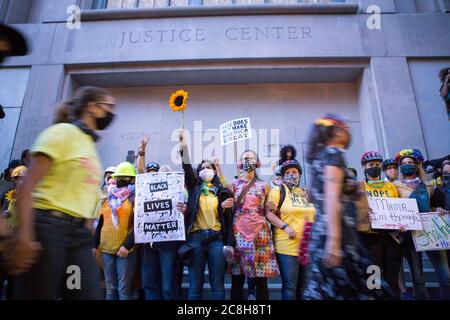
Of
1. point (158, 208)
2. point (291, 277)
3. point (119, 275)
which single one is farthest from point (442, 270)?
point (119, 275)

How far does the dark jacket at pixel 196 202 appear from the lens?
4.49 m

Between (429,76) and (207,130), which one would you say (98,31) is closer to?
(207,130)

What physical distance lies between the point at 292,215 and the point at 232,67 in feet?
18.4

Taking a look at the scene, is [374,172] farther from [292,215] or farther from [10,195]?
[10,195]

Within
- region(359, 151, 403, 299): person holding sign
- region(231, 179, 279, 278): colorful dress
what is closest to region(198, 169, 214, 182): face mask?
region(231, 179, 279, 278): colorful dress

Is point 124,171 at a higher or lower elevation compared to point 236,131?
lower

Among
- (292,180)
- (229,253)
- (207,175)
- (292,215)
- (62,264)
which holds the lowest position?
(62,264)

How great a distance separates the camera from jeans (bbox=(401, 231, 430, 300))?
433 centimetres

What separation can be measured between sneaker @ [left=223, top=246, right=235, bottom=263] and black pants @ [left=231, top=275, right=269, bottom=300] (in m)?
0.29

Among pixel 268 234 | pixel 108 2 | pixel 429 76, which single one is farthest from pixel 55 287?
pixel 108 2

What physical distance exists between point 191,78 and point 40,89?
4.05 metres

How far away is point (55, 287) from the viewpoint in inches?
76.2

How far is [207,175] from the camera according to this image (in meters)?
4.95
